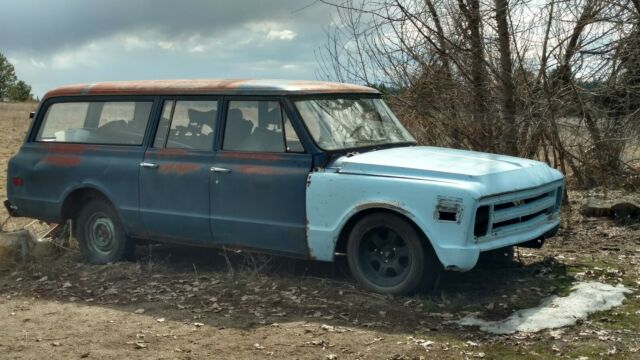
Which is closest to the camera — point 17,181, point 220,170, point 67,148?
point 220,170

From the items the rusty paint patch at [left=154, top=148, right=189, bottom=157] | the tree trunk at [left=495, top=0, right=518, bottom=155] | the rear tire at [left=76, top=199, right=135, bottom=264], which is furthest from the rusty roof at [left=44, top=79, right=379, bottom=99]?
the tree trunk at [left=495, top=0, right=518, bottom=155]

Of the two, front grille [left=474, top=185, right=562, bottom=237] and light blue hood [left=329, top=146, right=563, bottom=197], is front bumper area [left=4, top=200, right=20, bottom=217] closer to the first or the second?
light blue hood [left=329, top=146, right=563, bottom=197]

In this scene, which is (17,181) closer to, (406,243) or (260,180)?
(260,180)

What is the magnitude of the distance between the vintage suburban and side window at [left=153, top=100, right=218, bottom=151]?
13mm

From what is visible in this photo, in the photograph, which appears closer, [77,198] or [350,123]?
[350,123]

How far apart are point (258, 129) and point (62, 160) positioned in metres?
2.43

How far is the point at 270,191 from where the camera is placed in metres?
6.57

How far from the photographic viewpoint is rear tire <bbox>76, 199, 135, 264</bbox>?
25.6ft

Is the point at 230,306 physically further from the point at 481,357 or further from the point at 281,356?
the point at 481,357

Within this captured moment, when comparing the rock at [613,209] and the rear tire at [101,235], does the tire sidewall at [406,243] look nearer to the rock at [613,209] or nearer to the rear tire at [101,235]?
the rear tire at [101,235]

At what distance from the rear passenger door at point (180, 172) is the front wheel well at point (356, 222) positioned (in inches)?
52.0

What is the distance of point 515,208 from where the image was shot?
241 inches

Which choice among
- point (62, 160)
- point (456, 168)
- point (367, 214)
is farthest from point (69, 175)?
point (456, 168)

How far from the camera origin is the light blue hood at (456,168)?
19.1 feet
